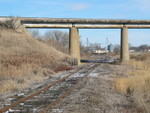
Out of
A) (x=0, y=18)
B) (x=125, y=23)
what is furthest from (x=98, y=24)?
(x=0, y=18)

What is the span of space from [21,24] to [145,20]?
21007 millimetres

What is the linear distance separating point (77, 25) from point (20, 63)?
21747 mm

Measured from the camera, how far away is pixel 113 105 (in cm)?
890

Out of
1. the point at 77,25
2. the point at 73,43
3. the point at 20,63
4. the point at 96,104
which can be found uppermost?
the point at 77,25

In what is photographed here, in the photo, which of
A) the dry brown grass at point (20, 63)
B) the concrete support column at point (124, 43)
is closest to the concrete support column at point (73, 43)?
the dry brown grass at point (20, 63)

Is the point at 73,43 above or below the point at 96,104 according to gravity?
above

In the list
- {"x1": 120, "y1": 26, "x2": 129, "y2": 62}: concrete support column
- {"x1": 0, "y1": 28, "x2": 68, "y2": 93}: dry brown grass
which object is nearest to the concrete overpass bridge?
{"x1": 120, "y1": 26, "x2": 129, "y2": 62}: concrete support column

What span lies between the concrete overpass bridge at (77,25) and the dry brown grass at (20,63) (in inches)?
240

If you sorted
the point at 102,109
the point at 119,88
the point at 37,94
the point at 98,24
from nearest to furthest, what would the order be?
1. the point at 102,109
2. the point at 37,94
3. the point at 119,88
4. the point at 98,24

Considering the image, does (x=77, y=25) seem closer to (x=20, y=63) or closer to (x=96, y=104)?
(x=20, y=63)

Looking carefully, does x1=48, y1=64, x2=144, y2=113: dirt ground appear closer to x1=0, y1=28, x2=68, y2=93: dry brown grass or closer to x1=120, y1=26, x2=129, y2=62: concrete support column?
x1=0, y1=28, x2=68, y2=93: dry brown grass

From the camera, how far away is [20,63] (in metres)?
23.1

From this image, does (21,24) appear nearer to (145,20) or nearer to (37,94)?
(145,20)

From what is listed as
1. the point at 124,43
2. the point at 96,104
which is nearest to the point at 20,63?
the point at 96,104
